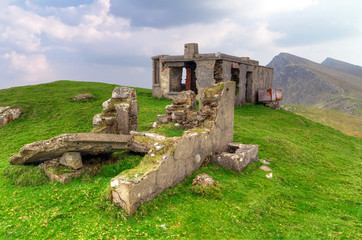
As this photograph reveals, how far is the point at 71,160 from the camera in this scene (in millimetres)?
6254

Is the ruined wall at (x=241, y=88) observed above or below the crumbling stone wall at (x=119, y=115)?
above

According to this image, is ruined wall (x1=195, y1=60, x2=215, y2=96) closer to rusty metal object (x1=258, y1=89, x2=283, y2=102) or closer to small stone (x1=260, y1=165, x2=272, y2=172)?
rusty metal object (x1=258, y1=89, x2=283, y2=102)

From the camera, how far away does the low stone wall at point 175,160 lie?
472 centimetres

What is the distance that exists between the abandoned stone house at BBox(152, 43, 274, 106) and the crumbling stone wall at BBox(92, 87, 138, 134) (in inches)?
343

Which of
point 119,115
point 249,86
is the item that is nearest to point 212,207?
point 119,115

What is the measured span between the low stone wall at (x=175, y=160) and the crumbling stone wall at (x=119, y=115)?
273 centimetres

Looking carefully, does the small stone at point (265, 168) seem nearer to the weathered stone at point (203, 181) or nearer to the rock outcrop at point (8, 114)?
the weathered stone at point (203, 181)

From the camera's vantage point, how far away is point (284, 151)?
10.1 metres

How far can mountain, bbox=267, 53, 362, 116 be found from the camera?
2017 inches

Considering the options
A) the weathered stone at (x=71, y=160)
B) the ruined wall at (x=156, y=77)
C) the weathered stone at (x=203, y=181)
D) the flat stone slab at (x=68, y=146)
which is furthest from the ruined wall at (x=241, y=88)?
the weathered stone at (x=71, y=160)

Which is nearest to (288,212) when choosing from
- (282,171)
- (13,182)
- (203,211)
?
(203,211)

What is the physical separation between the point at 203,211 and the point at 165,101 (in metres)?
15.8

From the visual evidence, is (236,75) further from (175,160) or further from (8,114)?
(8,114)

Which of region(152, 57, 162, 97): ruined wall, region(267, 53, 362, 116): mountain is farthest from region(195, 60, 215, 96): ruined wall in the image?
region(267, 53, 362, 116): mountain
